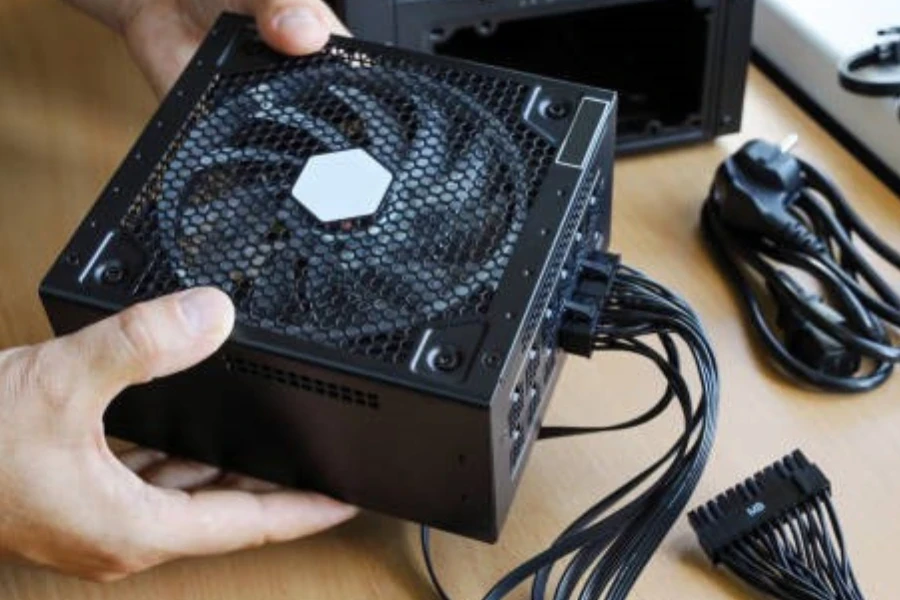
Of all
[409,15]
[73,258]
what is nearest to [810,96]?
[409,15]

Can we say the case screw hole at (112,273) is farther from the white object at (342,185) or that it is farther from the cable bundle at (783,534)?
the cable bundle at (783,534)

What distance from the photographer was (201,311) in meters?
0.59

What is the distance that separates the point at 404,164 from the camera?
0.68m

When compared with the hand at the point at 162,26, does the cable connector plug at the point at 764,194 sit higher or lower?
lower

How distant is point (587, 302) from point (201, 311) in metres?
0.21

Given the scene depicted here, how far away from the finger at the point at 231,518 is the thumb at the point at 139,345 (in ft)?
0.27

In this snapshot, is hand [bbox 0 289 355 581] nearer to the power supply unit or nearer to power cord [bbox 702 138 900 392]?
the power supply unit

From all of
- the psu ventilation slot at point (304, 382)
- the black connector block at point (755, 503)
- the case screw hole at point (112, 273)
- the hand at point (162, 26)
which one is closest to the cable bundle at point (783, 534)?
the black connector block at point (755, 503)

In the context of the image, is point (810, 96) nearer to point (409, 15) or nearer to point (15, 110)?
point (409, 15)

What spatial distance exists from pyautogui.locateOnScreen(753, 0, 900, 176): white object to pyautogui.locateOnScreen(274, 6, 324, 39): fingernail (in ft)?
1.41

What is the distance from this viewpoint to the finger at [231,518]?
674 mm

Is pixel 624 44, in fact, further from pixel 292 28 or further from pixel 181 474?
pixel 181 474

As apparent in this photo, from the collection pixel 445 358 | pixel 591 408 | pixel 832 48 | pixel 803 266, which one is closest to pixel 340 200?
pixel 445 358

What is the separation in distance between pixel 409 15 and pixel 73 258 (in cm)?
31
